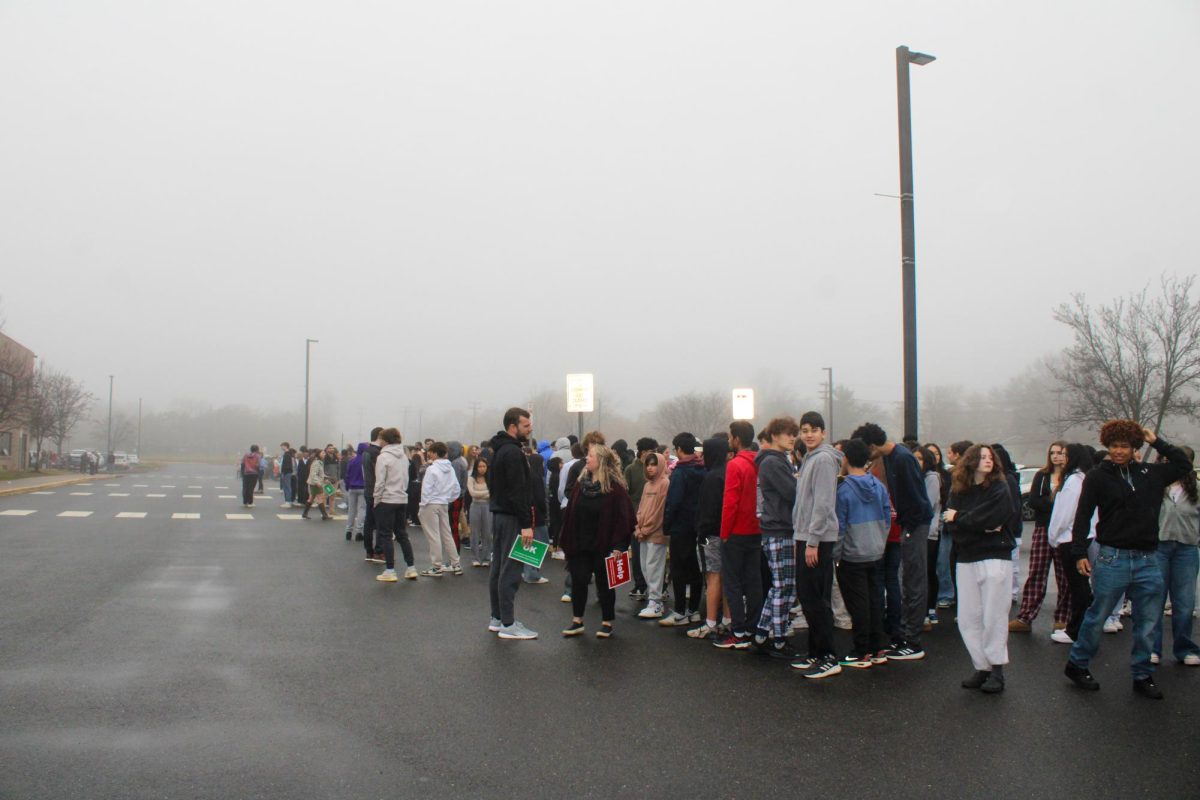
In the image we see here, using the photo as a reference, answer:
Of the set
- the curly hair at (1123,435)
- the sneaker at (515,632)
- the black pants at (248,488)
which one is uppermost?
the curly hair at (1123,435)

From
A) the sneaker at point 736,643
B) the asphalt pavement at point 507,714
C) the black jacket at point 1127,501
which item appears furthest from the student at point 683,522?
the black jacket at point 1127,501

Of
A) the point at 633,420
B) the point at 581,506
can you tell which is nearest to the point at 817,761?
the point at 581,506

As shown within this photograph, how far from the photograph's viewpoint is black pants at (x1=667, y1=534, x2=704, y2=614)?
8.94m

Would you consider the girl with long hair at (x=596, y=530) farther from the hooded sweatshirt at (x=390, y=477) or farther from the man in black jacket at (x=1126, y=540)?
the hooded sweatshirt at (x=390, y=477)

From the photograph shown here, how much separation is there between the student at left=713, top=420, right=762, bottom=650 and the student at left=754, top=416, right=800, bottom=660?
0.53ft

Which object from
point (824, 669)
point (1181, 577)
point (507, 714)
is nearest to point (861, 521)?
point (824, 669)

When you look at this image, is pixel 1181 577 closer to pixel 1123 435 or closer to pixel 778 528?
pixel 1123 435

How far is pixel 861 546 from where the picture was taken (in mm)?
7008

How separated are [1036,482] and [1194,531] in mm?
2227

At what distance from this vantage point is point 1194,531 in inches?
272

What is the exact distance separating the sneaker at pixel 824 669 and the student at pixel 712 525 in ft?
4.62

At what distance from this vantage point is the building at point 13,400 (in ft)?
137

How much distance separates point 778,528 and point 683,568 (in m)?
1.74

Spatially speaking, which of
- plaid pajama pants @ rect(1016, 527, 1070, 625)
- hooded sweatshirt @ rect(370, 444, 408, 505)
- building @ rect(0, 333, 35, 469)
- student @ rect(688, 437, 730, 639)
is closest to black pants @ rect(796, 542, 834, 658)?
student @ rect(688, 437, 730, 639)
